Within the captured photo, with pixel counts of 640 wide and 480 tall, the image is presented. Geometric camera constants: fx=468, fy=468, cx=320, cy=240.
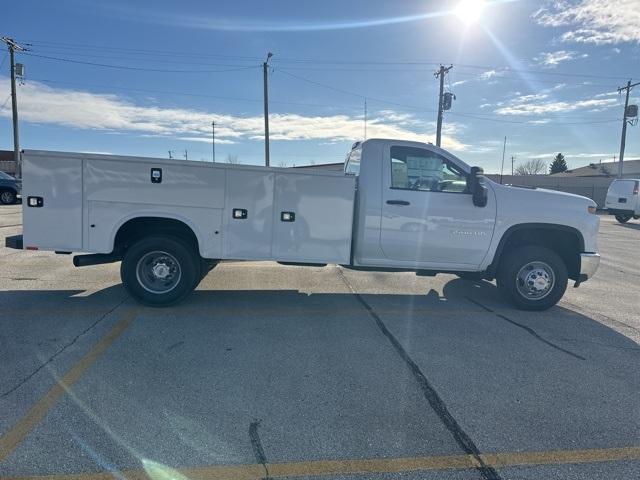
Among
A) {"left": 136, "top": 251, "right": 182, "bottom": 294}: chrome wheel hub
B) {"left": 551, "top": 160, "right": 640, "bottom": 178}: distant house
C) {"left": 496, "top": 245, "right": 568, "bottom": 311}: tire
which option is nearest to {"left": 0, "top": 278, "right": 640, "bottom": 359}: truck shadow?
{"left": 496, "top": 245, "right": 568, "bottom": 311}: tire

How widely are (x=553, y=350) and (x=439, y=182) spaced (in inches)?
99.4

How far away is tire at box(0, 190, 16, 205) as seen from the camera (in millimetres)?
22500

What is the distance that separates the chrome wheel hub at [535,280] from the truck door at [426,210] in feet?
2.26

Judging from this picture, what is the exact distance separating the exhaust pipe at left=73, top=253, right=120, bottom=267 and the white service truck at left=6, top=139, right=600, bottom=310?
13 mm

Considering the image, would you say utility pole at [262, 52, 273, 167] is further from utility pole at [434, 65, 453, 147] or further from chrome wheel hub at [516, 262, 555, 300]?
chrome wheel hub at [516, 262, 555, 300]

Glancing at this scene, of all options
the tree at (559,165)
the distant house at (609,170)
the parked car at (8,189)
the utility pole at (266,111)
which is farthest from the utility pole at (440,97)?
the tree at (559,165)

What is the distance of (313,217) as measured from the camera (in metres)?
6.15

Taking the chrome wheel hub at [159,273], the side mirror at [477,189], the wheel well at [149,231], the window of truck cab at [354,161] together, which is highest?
the window of truck cab at [354,161]

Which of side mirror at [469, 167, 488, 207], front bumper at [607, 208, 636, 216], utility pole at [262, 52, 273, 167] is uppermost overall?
utility pole at [262, 52, 273, 167]

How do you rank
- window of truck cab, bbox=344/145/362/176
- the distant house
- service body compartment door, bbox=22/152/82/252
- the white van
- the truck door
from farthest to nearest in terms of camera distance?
the distant house → the white van → window of truck cab, bbox=344/145/362/176 → the truck door → service body compartment door, bbox=22/152/82/252

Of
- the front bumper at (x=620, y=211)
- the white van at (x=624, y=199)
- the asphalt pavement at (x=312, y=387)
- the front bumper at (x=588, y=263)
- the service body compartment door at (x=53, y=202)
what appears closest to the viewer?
the asphalt pavement at (x=312, y=387)

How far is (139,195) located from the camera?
583 centimetres

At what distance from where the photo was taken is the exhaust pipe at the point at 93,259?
6.01 metres

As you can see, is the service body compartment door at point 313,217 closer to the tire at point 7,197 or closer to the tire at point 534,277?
the tire at point 534,277
